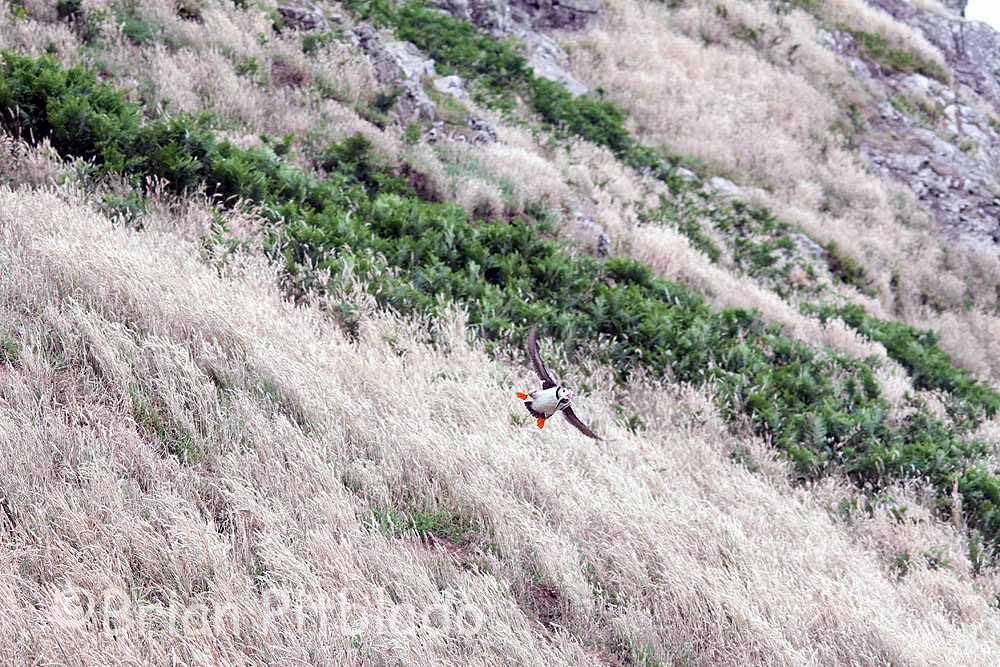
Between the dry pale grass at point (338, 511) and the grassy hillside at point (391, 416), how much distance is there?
2cm

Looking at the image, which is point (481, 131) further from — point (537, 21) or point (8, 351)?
point (537, 21)

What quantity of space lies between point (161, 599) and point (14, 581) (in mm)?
505

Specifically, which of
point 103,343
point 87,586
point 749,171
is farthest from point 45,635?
point 749,171

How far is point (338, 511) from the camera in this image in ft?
11.4

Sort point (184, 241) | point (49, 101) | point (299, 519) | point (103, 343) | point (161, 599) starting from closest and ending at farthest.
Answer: point (161, 599)
point (299, 519)
point (103, 343)
point (184, 241)
point (49, 101)

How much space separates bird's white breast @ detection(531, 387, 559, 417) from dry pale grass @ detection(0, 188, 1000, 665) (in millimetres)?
1028

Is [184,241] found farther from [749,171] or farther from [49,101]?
[749,171]

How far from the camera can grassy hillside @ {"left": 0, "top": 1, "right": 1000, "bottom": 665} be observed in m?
3.09

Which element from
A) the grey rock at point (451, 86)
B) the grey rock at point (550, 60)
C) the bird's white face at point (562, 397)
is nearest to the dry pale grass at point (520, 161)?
the grey rock at point (451, 86)

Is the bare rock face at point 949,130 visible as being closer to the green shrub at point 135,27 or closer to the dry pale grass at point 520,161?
the dry pale grass at point 520,161

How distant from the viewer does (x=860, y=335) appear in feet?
32.3

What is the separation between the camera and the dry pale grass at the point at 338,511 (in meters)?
2.91

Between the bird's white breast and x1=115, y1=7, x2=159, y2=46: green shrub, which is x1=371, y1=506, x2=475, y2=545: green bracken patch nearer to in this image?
the bird's white breast

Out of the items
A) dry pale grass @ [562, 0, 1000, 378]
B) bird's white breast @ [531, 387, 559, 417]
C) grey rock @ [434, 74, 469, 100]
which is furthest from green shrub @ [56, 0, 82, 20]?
dry pale grass @ [562, 0, 1000, 378]
